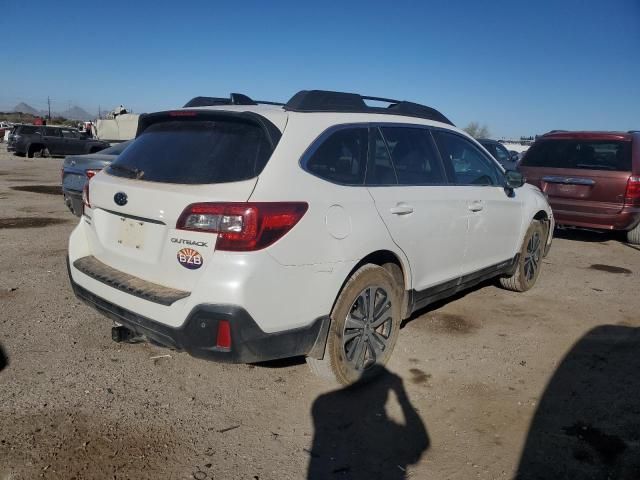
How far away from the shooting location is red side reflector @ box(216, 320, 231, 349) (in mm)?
2576

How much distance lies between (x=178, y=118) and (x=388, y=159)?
1411 millimetres

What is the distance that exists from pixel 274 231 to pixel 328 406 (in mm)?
1235

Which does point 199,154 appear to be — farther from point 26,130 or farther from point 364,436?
point 26,130

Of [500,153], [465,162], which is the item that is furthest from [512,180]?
[500,153]

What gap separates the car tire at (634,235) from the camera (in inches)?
326

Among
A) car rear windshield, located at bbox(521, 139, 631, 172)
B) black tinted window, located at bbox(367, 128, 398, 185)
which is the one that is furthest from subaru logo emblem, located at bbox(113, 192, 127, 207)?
car rear windshield, located at bbox(521, 139, 631, 172)

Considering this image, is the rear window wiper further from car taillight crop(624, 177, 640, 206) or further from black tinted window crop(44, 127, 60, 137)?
black tinted window crop(44, 127, 60, 137)

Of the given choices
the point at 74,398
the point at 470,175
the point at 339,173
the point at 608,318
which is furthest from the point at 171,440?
the point at 608,318

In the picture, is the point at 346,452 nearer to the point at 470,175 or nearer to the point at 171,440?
the point at 171,440

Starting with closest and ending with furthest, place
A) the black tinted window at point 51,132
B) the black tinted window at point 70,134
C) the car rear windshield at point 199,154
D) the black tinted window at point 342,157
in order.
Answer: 1. the car rear windshield at point 199,154
2. the black tinted window at point 342,157
3. the black tinted window at point 51,132
4. the black tinted window at point 70,134

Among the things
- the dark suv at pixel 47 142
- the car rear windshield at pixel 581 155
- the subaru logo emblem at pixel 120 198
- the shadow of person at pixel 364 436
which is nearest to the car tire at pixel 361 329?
the shadow of person at pixel 364 436

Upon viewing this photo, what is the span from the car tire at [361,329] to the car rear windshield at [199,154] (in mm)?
966

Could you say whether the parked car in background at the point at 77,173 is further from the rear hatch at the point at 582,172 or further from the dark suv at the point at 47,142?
the dark suv at the point at 47,142

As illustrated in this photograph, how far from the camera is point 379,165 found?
346 centimetres
